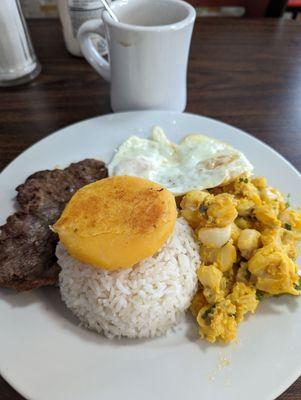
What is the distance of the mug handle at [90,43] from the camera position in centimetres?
140

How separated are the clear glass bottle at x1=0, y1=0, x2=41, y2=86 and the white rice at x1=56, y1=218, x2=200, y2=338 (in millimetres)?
1124

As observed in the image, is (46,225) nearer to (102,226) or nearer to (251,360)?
(102,226)

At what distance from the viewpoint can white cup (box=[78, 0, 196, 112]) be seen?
1.24m

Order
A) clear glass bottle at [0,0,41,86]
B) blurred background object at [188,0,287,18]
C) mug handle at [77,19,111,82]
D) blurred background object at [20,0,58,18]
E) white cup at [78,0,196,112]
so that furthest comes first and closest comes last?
1. blurred background object at [20,0,58,18]
2. blurred background object at [188,0,287,18]
3. clear glass bottle at [0,0,41,86]
4. mug handle at [77,19,111,82]
5. white cup at [78,0,196,112]

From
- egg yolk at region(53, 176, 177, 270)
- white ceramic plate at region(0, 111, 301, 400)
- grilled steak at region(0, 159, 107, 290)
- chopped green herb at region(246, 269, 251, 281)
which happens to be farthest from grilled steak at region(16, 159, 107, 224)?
chopped green herb at region(246, 269, 251, 281)

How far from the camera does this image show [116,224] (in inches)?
39.4

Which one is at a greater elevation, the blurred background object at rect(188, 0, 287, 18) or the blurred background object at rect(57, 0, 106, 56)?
the blurred background object at rect(57, 0, 106, 56)

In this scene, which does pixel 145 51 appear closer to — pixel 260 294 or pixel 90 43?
pixel 90 43

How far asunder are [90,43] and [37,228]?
0.88 meters

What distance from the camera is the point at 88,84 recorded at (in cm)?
184

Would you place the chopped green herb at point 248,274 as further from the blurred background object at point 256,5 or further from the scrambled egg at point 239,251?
the blurred background object at point 256,5

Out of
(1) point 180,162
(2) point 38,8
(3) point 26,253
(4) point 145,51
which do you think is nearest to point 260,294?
(1) point 180,162

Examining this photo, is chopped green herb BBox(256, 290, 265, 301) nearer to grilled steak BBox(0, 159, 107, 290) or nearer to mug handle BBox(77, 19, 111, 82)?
grilled steak BBox(0, 159, 107, 290)

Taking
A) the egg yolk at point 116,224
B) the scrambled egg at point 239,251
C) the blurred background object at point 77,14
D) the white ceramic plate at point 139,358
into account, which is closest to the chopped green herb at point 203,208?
the scrambled egg at point 239,251
